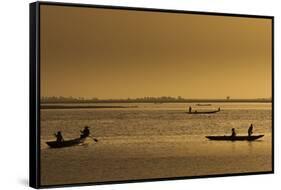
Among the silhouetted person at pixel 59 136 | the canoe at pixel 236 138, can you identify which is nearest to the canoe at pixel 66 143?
the silhouetted person at pixel 59 136

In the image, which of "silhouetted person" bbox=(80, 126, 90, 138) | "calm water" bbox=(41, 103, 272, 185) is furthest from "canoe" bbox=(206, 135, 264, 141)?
"silhouetted person" bbox=(80, 126, 90, 138)

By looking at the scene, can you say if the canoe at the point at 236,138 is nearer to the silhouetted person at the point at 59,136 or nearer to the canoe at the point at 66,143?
the canoe at the point at 66,143

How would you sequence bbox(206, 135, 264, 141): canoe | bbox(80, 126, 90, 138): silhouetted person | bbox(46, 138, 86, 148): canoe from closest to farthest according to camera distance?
bbox(46, 138, 86, 148): canoe
bbox(80, 126, 90, 138): silhouetted person
bbox(206, 135, 264, 141): canoe

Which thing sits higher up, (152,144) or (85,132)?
(85,132)

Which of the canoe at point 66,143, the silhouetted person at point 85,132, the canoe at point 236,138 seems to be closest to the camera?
the canoe at point 66,143

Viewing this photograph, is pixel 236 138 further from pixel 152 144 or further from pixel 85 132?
pixel 85 132

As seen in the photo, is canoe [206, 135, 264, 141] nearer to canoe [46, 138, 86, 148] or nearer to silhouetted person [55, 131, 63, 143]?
canoe [46, 138, 86, 148]

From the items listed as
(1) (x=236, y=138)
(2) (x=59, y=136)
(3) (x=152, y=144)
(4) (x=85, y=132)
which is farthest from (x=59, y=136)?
(1) (x=236, y=138)

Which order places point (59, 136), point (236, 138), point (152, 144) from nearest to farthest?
point (59, 136) < point (152, 144) < point (236, 138)

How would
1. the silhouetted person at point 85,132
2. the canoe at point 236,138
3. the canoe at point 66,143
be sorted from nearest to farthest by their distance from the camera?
1. the canoe at point 66,143
2. the silhouetted person at point 85,132
3. the canoe at point 236,138

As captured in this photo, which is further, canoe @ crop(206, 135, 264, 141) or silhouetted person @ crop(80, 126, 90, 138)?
canoe @ crop(206, 135, 264, 141)
